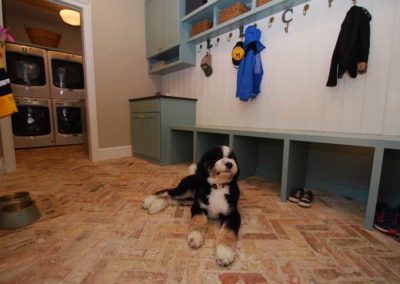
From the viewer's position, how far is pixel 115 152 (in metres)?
3.00

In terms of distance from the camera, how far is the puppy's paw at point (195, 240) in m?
0.96

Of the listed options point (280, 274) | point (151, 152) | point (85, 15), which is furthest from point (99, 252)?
point (85, 15)

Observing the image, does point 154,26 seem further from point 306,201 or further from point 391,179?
point 391,179

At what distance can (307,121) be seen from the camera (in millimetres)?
1877

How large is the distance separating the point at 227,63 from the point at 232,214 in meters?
2.03

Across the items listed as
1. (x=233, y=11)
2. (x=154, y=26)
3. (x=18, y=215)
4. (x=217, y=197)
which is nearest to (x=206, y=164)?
(x=217, y=197)

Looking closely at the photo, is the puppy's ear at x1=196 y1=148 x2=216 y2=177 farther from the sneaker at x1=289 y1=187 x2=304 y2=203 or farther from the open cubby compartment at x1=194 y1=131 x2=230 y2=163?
the open cubby compartment at x1=194 y1=131 x2=230 y2=163

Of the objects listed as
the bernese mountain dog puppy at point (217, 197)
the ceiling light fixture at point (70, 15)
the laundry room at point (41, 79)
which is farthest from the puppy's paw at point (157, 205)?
the ceiling light fixture at point (70, 15)

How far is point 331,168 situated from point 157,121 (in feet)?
6.60

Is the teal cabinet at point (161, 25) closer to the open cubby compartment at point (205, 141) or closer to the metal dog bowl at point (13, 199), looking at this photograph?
the open cubby compartment at point (205, 141)

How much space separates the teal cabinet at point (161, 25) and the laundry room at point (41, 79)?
53.8 inches

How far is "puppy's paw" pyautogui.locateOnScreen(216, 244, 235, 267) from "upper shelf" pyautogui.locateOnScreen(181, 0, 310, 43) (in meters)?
2.12

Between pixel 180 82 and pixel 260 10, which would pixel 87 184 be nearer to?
pixel 180 82

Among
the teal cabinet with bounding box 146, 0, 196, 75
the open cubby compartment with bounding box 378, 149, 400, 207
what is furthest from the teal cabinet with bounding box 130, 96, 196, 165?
the open cubby compartment with bounding box 378, 149, 400, 207
